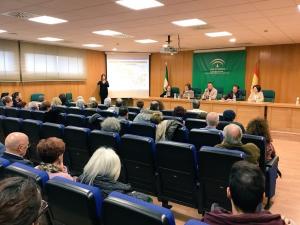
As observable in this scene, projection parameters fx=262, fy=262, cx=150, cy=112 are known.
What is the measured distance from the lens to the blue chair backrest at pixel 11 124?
14.1 feet

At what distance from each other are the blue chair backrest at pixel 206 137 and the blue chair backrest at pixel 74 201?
2080 mm

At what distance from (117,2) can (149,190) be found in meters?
3.28

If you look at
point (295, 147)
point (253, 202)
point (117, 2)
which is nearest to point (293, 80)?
point (295, 147)

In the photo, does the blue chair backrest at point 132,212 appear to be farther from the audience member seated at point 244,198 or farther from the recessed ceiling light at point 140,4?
the recessed ceiling light at point 140,4

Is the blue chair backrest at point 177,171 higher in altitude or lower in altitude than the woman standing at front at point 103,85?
lower

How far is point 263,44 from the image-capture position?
1010cm

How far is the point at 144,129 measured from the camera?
3.98 meters

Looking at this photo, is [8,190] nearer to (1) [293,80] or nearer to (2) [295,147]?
(2) [295,147]

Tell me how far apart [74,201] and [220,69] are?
10.6 metres

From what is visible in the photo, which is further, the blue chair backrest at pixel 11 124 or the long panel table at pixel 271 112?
the long panel table at pixel 271 112

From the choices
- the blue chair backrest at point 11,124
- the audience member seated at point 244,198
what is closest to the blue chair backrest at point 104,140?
the blue chair backrest at point 11,124

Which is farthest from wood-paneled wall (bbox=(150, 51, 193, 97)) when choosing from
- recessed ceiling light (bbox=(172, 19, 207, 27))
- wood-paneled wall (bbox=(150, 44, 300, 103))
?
recessed ceiling light (bbox=(172, 19, 207, 27))

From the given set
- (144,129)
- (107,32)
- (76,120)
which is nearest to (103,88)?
(107,32)

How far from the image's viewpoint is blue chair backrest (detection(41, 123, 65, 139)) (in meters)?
3.80
